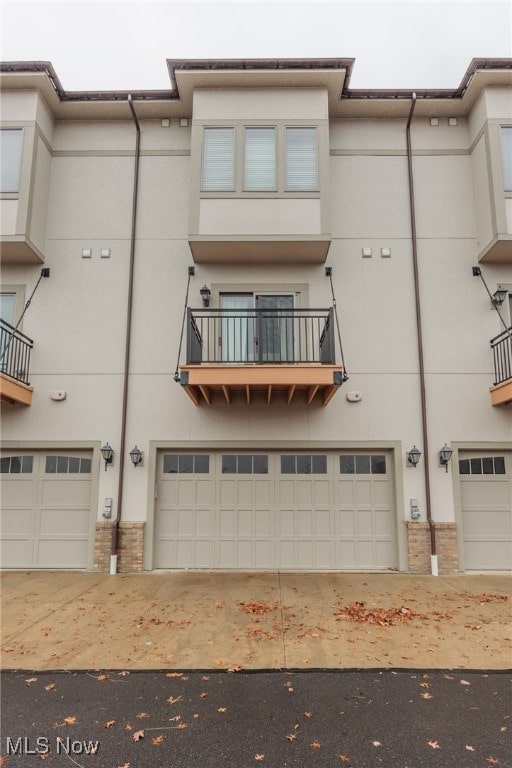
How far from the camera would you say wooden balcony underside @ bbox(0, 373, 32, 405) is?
25.2 feet

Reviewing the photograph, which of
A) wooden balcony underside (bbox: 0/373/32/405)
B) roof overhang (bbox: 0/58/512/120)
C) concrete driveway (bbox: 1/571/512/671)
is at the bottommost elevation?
concrete driveway (bbox: 1/571/512/671)

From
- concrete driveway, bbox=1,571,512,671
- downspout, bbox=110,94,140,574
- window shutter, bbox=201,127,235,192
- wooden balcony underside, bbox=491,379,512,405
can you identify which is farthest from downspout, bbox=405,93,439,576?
downspout, bbox=110,94,140,574

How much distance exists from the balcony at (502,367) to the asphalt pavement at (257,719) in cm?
486

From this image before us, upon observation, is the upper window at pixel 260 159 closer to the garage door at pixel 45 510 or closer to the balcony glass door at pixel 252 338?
the balcony glass door at pixel 252 338

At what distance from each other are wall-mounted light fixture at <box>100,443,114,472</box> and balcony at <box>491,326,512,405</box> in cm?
706

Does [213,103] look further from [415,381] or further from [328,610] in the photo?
[328,610]

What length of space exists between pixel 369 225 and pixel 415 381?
3252mm

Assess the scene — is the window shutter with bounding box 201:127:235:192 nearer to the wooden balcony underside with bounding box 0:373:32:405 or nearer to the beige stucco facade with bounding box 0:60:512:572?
the beige stucco facade with bounding box 0:60:512:572

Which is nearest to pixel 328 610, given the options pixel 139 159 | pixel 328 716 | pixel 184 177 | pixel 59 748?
pixel 328 716

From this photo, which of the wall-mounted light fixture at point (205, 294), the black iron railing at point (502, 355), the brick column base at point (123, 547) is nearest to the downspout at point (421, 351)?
the black iron railing at point (502, 355)

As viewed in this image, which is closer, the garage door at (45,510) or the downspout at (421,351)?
the downspout at (421,351)

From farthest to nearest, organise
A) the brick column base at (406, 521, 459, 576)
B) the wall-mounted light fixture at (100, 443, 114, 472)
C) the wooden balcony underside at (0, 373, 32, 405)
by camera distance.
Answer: the wall-mounted light fixture at (100, 443, 114, 472) → the brick column base at (406, 521, 459, 576) → the wooden balcony underside at (0, 373, 32, 405)

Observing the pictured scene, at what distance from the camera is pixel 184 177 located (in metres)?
9.14

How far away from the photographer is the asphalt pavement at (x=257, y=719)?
310 cm
